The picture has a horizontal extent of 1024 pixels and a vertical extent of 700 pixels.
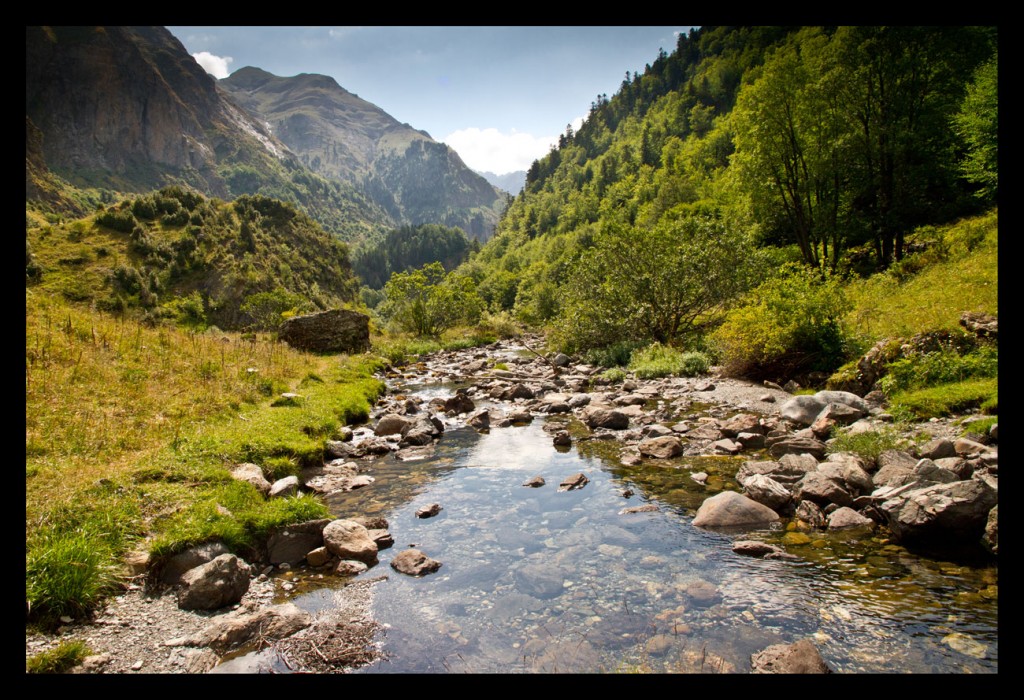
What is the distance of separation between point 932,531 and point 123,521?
479 inches

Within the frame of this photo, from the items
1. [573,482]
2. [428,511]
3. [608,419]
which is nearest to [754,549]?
[573,482]

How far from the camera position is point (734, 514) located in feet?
29.1

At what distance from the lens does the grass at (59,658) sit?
4758 mm

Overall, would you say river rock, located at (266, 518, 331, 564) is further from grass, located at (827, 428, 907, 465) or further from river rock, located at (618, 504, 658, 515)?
grass, located at (827, 428, 907, 465)

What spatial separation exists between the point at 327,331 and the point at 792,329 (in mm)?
29757

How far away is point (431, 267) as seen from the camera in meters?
59.8

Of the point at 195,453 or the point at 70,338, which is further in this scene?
the point at 70,338

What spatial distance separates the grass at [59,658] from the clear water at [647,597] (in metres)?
2.40

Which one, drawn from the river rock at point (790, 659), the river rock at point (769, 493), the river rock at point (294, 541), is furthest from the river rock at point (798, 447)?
the river rock at point (294, 541)

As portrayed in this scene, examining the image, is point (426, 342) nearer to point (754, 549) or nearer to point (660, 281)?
point (660, 281)

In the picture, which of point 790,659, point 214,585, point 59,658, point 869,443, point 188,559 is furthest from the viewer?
point 869,443

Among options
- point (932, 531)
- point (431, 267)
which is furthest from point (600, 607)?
point (431, 267)
